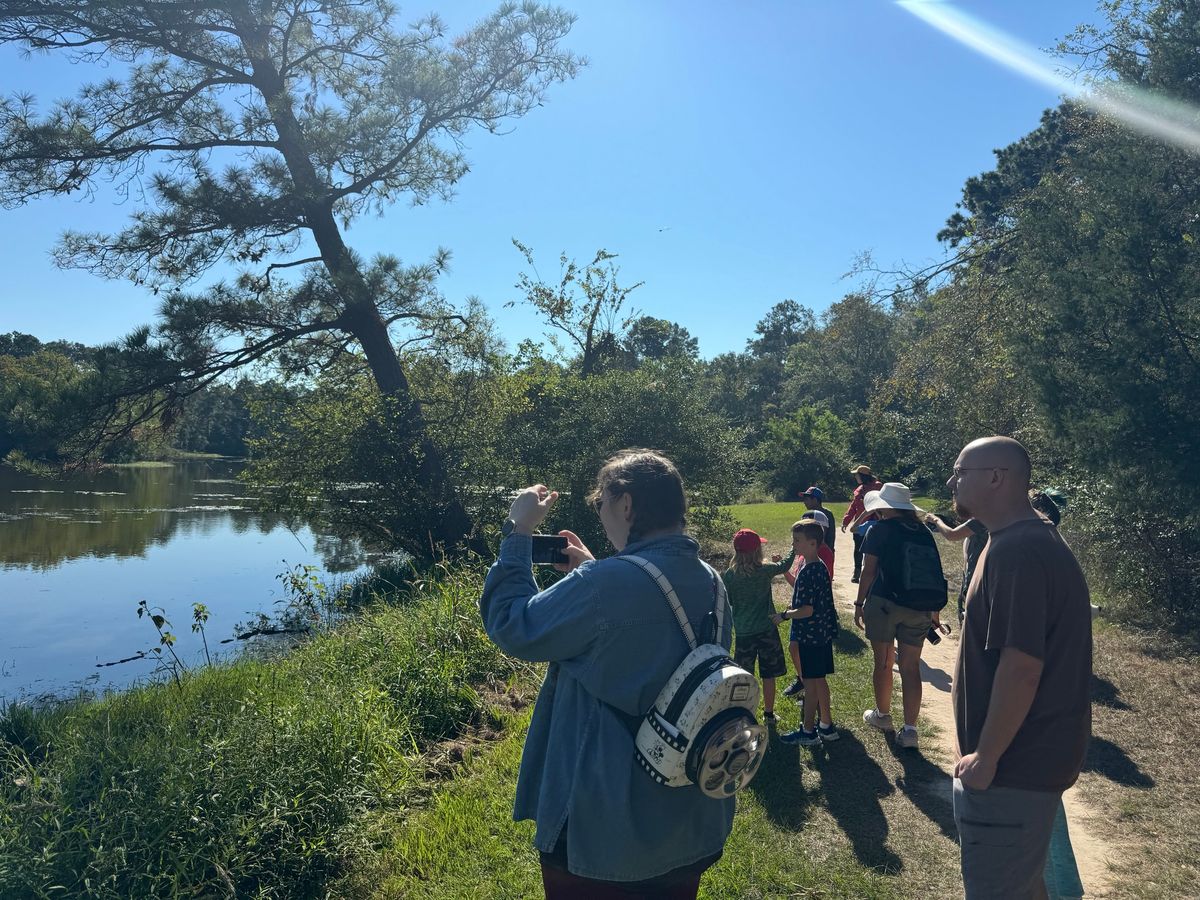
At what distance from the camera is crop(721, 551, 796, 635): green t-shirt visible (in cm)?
560

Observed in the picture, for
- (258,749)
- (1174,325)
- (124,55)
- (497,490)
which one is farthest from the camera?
(497,490)

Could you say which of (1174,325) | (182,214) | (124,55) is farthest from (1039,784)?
(124,55)

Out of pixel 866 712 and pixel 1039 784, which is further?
pixel 866 712

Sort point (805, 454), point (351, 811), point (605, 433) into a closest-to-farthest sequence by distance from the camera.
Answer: point (351, 811)
point (605, 433)
point (805, 454)

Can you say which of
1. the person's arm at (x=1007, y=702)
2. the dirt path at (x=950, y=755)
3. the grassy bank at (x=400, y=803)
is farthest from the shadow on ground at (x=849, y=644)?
the person's arm at (x=1007, y=702)

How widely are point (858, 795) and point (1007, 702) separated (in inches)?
104

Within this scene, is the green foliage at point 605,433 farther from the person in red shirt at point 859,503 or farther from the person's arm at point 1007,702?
the person's arm at point 1007,702

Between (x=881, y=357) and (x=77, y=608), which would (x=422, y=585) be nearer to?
(x=77, y=608)

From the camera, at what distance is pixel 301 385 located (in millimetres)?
14406

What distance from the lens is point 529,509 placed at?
240 cm

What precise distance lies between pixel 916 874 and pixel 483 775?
266 centimetres

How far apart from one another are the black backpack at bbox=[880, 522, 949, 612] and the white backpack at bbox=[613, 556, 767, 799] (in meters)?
3.42

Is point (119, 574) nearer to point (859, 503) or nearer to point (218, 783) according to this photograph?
point (218, 783)

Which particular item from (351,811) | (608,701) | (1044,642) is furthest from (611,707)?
(351,811)
